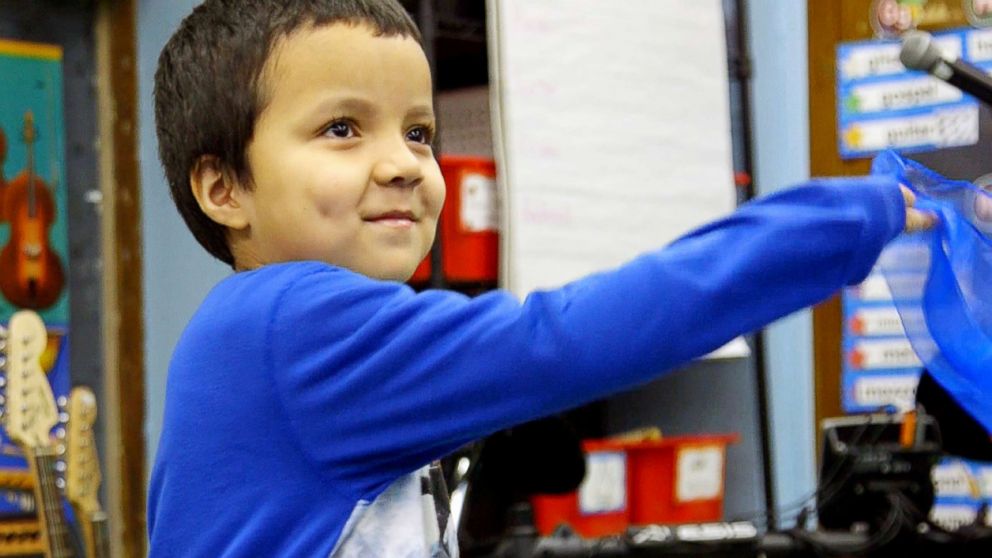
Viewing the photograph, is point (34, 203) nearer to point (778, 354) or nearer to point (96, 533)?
point (96, 533)

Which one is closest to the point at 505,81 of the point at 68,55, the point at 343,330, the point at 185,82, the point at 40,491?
the point at 68,55

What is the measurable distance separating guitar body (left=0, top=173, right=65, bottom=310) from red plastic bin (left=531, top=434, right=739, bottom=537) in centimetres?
98

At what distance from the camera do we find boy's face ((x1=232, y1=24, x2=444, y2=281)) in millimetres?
832

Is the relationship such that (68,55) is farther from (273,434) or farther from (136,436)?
(273,434)

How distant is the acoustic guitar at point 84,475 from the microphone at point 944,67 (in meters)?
1.61

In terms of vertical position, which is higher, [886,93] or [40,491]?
[886,93]

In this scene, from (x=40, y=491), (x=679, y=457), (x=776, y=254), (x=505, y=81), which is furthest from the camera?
(x=679, y=457)

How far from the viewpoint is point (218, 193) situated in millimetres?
897

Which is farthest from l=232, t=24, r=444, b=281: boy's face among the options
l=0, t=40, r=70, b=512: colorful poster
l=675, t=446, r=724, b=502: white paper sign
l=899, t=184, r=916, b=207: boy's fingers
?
l=675, t=446, r=724, b=502: white paper sign

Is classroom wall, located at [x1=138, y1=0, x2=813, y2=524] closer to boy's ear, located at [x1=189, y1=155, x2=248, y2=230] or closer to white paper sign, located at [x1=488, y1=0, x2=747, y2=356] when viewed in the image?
white paper sign, located at [x1=488, y1=0, x2=747, y2=356]

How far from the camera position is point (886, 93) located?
10.2ft

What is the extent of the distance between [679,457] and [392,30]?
225cm

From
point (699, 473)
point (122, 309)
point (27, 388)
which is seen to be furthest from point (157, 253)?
point (699, 473)

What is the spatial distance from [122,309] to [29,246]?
21 centimetres
